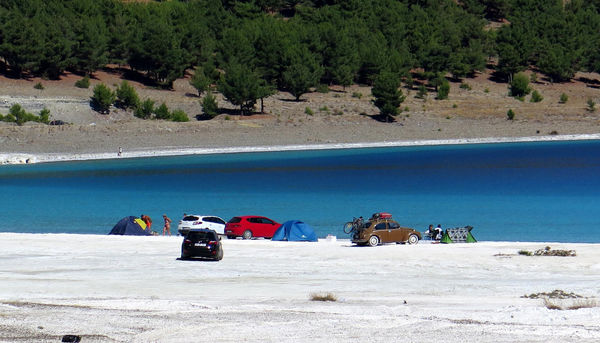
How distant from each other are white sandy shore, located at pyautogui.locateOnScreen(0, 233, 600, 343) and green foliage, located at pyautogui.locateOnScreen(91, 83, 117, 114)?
74460 mm

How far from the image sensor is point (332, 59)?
131m

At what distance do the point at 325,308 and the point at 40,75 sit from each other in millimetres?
107578

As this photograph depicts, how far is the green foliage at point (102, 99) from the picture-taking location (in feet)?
351

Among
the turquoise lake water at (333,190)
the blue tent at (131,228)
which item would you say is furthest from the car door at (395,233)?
the blue tent at (131,228)

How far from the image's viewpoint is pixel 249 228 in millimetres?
38469

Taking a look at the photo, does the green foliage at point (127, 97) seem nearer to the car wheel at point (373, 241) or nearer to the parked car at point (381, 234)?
the parked car at point (381, 234)

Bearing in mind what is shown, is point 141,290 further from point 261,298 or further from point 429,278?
point 429,278

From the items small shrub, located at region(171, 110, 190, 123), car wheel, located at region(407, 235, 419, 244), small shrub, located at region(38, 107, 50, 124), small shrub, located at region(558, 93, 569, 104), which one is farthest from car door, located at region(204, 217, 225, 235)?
small shrub, located at region(558, 93, 569, 104)

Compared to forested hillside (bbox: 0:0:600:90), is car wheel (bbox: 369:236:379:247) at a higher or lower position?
lower

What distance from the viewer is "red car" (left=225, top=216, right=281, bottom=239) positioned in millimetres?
38312

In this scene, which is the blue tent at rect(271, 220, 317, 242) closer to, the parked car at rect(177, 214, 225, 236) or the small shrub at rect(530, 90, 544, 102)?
the parked car at rect(177, 214, 225, 236)

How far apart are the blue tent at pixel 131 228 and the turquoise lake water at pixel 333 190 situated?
176 inches

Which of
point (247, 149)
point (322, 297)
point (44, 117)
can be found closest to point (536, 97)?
point (247, 149)

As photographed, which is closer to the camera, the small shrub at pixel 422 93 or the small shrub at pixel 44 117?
the small shrub at pixel 44 117
